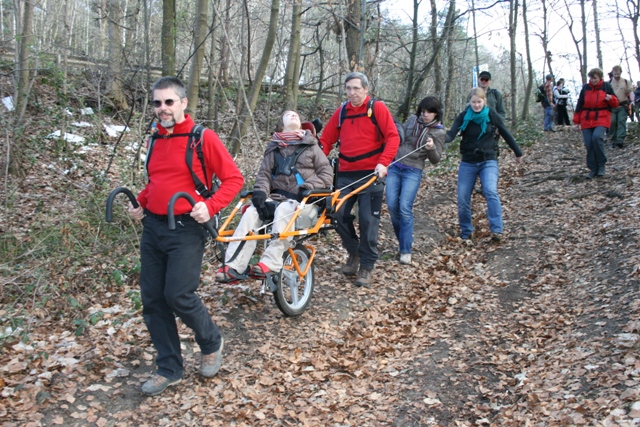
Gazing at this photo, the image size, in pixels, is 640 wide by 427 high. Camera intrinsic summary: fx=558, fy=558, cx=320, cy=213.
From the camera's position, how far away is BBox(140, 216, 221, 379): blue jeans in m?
4.13

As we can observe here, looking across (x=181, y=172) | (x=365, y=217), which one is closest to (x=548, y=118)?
(x=365, y=217)

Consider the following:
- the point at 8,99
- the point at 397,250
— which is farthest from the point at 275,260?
the point at 8,99

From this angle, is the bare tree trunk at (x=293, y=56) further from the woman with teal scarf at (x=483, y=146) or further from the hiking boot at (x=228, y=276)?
the hiking boot at (x=228, y=276)

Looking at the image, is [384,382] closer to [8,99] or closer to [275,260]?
[275,260]

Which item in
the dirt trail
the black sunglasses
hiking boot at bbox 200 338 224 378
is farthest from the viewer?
hiking boot at bbox 200 338 224 378

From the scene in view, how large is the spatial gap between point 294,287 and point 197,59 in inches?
171

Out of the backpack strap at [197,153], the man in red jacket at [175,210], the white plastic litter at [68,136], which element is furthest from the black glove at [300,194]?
the white plastic litter at [68,136]

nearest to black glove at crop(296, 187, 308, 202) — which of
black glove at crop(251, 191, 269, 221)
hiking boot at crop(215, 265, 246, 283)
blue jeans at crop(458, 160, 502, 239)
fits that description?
black glove at crop(251, 191, 269, 221)

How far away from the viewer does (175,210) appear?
161 inches

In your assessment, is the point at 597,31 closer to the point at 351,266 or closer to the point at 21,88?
the point at 351,266

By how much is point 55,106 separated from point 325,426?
865 cm

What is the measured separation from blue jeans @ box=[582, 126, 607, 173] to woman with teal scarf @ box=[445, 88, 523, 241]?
11.4 feet

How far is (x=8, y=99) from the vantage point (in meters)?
10.8

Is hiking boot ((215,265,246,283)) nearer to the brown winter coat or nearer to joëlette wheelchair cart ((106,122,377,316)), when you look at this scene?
joëlette wheelchair cart ((106,122,377,316))
